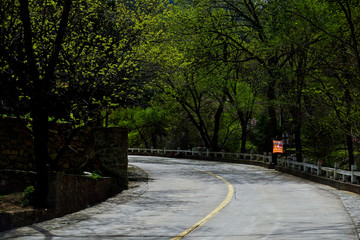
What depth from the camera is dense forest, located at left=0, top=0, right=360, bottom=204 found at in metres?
13.5

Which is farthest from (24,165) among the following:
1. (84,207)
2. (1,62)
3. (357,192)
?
(357,192)

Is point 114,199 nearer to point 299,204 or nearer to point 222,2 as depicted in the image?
point 299,204

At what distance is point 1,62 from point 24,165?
3773 millimetres

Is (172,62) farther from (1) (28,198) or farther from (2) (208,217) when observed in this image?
(2) (208,217)

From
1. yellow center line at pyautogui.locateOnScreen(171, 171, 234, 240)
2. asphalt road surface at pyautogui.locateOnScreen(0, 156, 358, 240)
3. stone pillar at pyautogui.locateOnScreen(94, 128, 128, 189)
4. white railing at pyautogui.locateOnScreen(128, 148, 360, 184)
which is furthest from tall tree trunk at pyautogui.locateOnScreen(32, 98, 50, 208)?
white railing at pyautogui.locateOnScreen(128, 148, 360, 184)

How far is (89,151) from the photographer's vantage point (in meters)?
18.0

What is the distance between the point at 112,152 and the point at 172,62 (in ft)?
26.1

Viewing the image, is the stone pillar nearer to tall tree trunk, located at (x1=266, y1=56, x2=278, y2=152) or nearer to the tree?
the tree


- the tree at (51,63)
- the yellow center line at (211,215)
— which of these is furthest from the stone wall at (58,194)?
the yellow center line at (211,215)

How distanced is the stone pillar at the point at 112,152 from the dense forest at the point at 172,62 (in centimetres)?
104

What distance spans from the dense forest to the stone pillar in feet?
3.41

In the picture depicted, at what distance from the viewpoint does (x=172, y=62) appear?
2470cm

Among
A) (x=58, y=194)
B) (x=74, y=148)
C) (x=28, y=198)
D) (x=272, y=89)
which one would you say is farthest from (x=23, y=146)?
(x=272, y=89)

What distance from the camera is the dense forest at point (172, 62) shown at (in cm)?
1352
